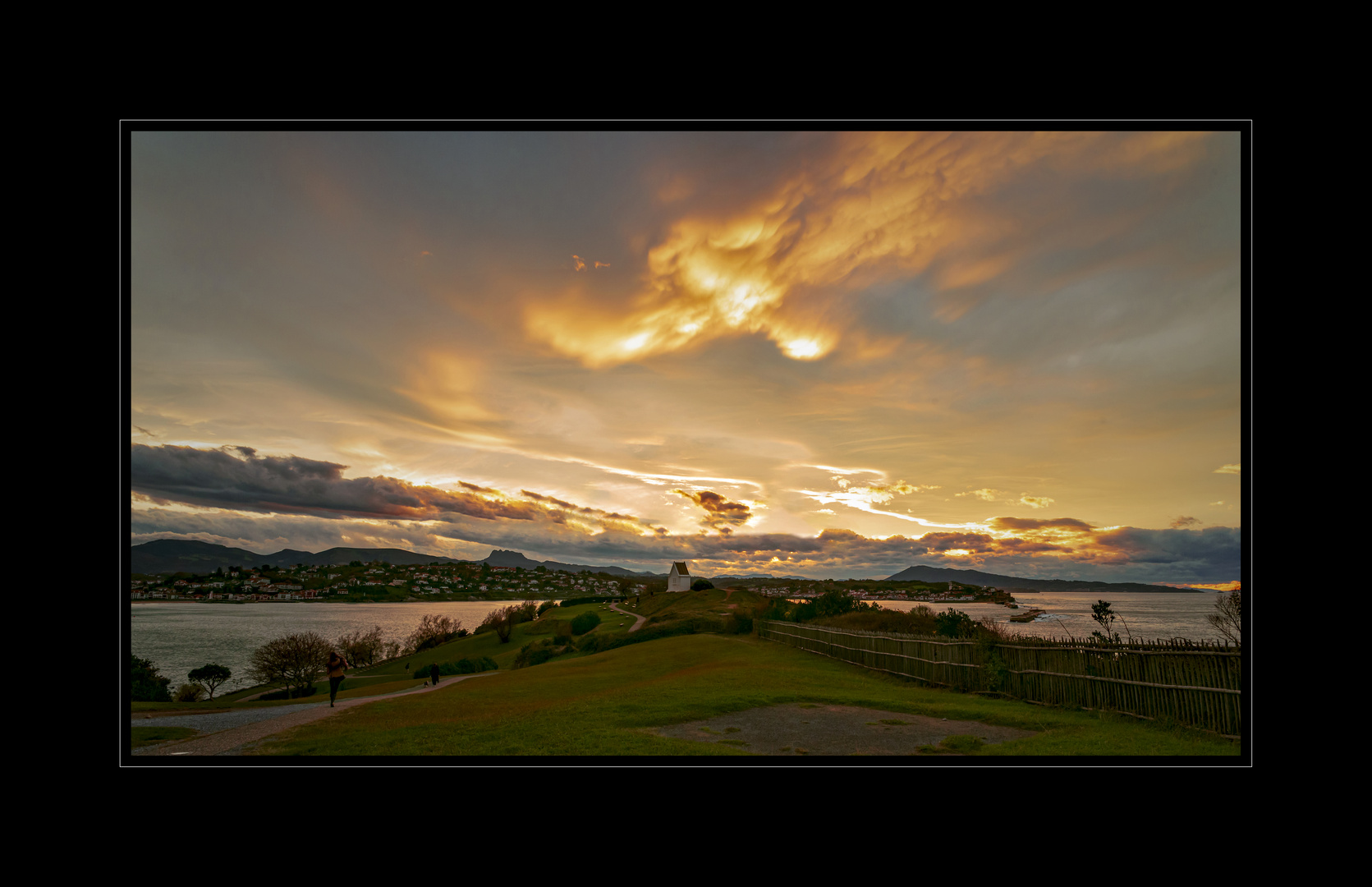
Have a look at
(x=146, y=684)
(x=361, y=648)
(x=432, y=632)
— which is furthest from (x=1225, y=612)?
(x=432, y=632)

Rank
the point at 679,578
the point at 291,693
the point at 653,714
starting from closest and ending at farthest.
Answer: the point at 653,714 → the point at 291,693 → the point at 679,578

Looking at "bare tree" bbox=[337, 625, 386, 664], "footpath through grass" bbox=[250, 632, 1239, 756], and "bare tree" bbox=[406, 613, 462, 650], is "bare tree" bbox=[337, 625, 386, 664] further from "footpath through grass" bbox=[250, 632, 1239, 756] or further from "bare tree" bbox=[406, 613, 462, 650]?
"footpath through grass" bbox=[250, 632, 1239, 756]

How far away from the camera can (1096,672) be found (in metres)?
11.1

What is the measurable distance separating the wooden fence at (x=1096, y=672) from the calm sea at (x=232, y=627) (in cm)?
3330

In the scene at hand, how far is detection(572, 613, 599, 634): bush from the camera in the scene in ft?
175

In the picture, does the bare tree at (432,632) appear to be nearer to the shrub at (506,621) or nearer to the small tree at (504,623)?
the shrub at (506,621)

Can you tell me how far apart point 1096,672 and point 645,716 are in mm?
8423

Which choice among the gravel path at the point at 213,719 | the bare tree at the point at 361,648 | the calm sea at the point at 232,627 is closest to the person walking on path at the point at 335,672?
the gravel path at the point at 213,719

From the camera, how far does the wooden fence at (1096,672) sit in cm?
898

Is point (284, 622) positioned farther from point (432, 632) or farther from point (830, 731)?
point (830, 731)

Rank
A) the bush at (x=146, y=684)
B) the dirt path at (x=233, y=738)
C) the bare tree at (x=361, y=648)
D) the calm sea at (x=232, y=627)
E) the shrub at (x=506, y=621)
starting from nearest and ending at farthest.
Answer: the dirt path at (x=233, y=738) → the bush at (x=146, y=684) → the calm sea at (x=232, y=627) → the bare tree at (x=361, y=648) → the shrub at (x=506, y=621)
